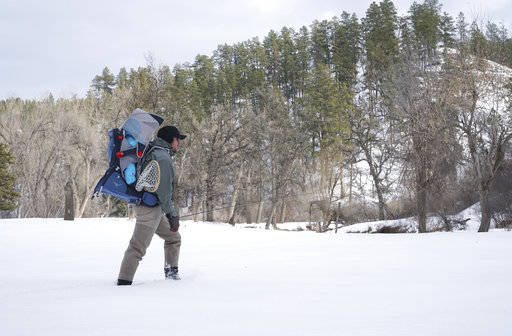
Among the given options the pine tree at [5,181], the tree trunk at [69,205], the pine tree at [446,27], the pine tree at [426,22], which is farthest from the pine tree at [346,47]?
the tree trunk at [69,205]

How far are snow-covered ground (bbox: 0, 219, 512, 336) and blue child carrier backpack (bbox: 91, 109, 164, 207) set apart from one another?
93 cm

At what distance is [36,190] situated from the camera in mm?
37438

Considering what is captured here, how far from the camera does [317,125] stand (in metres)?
41.2

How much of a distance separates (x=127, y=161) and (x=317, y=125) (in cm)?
3752

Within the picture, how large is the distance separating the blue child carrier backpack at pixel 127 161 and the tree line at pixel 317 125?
615 centimetres

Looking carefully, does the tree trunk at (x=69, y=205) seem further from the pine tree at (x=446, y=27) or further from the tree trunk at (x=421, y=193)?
the pine tree at (x=446, y=27)

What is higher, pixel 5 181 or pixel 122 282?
pixel 5 181

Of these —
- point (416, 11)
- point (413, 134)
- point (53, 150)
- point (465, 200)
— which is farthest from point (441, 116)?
point (416, 11)

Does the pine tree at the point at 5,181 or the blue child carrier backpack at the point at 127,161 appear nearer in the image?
the blue child carrier backpack at the point at 127,161

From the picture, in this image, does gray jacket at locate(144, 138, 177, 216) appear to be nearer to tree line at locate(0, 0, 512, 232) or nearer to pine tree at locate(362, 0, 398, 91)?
tree line at locate(0, 0, 512, 232)

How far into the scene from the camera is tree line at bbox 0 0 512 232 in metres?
15.9

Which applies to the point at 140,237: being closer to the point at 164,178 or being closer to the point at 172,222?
Answer: the point at 172,222

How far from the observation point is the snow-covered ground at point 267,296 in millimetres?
2768

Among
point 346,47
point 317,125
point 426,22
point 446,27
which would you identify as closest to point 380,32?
point 346,47
